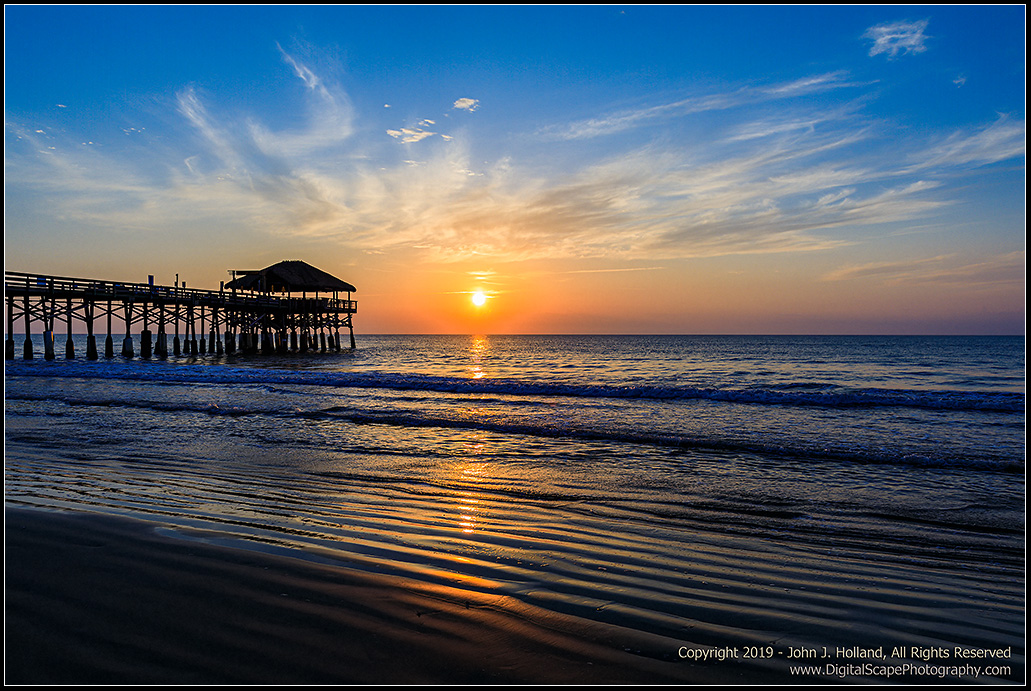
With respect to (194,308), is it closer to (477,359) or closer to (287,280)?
(287,280)

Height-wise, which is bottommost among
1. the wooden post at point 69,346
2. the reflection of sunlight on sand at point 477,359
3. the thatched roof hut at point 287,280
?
the reflection of sunlight on sand at point 477,359

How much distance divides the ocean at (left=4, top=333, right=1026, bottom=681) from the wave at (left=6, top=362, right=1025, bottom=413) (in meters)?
2.73

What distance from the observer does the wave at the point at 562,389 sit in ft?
56.1

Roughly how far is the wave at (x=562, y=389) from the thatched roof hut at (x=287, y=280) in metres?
21.0

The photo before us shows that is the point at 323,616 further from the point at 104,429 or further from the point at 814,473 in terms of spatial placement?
the point at 104,429

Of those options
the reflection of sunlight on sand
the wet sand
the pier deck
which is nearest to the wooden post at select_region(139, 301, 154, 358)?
the pier deck

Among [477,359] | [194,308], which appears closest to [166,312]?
[194,308]

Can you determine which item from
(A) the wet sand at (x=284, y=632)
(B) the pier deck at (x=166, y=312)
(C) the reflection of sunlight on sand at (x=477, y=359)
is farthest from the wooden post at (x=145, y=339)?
(A) the wet sand at (x=284, y=632)

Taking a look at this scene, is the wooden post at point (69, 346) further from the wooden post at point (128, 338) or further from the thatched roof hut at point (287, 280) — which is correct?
A: the thatched roof hut at point (287, 280)

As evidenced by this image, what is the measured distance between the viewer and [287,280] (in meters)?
48.0

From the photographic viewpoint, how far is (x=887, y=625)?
3072mm

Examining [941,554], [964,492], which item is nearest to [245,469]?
[941,554]

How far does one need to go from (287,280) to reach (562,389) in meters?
36.4

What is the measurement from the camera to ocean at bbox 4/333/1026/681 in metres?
3.26
